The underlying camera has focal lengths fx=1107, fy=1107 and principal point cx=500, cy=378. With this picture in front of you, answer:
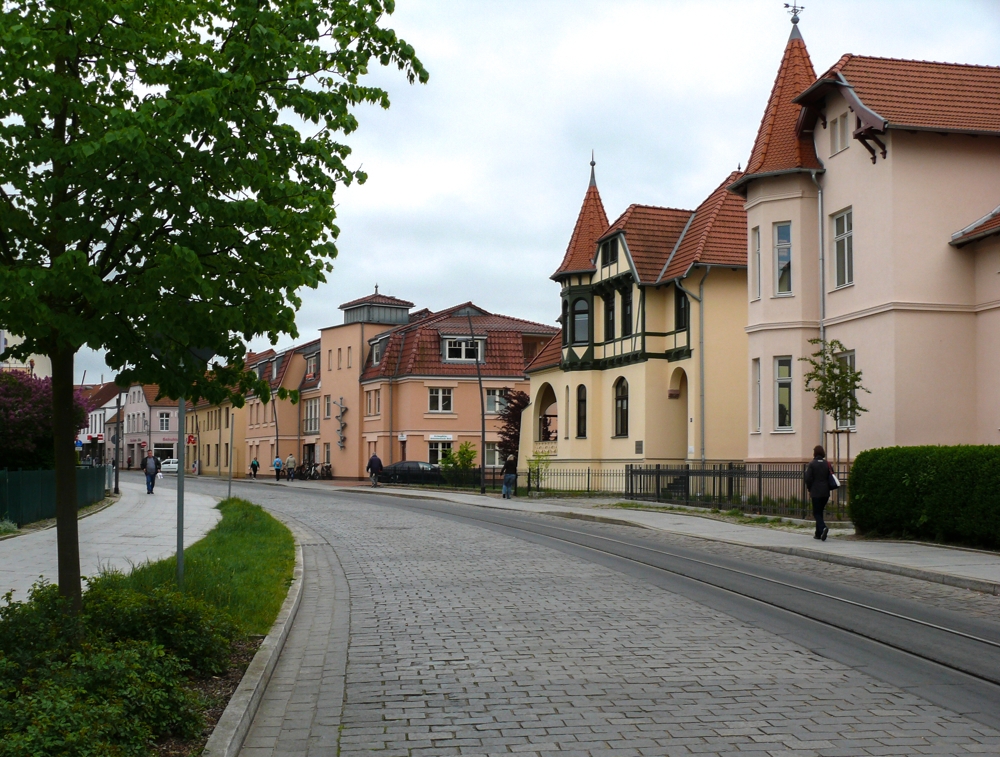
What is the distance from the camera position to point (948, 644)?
32.1 feet

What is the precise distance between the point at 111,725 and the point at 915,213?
24.6m

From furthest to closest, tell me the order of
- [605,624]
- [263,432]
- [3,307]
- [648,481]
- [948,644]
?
[263,432], [648,481], [605,624], [948,644], [3,307]

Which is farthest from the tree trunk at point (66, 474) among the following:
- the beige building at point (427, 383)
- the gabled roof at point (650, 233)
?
the beige building at point (427, 383)

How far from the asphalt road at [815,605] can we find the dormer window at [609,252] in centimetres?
2232

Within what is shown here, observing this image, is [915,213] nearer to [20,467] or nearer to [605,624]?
[605,624]

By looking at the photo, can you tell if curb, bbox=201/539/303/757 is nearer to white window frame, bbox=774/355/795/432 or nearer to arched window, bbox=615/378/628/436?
white window frame, bbox=774/355/795/432

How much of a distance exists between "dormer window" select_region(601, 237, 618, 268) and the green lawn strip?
87.5ft

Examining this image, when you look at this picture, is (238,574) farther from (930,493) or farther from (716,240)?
(716,240)

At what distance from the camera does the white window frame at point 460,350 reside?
68562 mm

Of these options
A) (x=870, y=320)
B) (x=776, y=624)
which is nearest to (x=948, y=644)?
(x=776, y=624)

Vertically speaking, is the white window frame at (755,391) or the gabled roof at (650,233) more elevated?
the gabled roof at (650,233)

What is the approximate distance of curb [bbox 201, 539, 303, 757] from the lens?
239 inches

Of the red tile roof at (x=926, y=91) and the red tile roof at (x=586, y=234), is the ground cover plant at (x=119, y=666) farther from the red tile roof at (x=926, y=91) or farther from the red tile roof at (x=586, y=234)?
the red tile roof at (x=586, y=234)

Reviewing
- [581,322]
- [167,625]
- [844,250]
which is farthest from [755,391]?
[167,625]
